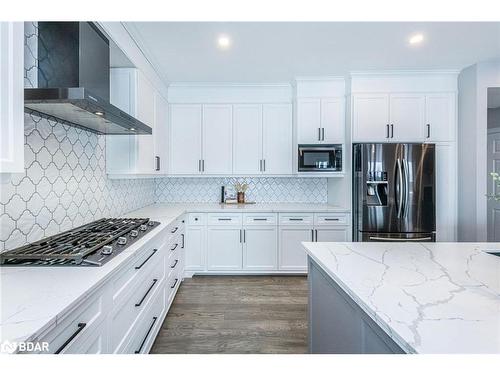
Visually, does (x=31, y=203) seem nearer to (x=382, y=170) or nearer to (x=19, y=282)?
(x=19, y=282)

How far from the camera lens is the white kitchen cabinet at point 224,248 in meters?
3.50

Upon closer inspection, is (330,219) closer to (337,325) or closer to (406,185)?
(406,185)

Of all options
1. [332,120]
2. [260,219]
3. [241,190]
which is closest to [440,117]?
[332,120]

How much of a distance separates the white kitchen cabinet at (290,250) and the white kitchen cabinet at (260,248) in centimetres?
8

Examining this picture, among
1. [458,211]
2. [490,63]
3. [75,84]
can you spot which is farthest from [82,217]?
[490,63]

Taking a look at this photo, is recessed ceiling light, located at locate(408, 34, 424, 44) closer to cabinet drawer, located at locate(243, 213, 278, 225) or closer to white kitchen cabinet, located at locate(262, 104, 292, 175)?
white kitchen cabinet, located at locate(262, 104, 292, 175)

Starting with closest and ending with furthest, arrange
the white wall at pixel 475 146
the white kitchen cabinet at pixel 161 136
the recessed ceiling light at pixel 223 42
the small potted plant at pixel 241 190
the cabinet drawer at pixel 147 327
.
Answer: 1. the cabinet drawer at pixel 147 327
2. the recessed ceiling light at pixel 223 42
3. the white wall at pixel 475 146
4. the white kitchen cabinet at pixel 161 136
5. the small potted plant at pixel 241 190

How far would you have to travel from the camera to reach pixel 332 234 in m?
3.44

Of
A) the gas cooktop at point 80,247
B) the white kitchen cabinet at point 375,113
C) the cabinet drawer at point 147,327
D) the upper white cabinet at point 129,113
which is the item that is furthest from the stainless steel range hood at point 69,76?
the white kitchen cabinet at point 375,113

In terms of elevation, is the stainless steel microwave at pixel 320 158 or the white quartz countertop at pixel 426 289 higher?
the stainless steel microwave at pixel 320 158

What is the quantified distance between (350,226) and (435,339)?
2.80 metres

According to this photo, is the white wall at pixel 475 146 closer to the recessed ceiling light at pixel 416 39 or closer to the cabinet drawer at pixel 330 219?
the recessed ceiling light at pixel 416 39

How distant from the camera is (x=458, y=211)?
133 inches
